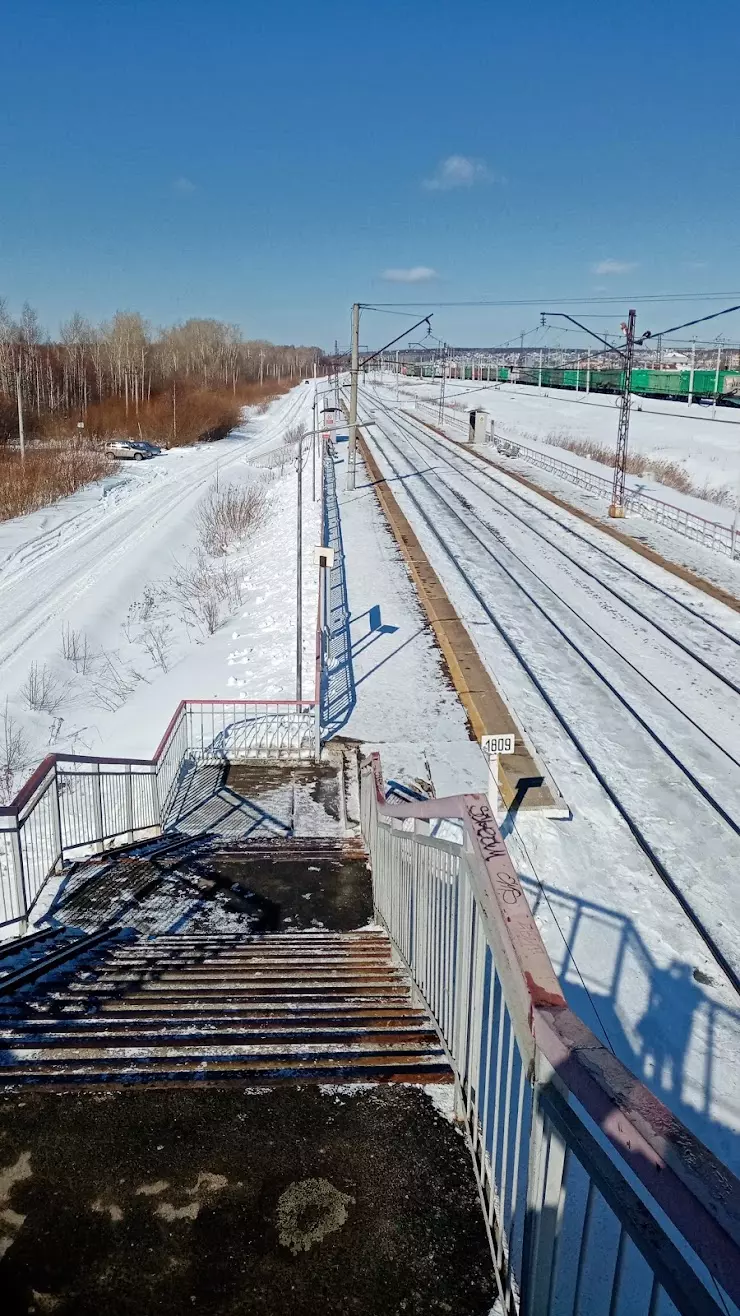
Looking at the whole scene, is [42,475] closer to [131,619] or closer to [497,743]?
[131,619]

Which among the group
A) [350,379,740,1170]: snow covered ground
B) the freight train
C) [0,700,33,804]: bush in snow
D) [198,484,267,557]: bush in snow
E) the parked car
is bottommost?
[0,700,33,804]: bush in snow

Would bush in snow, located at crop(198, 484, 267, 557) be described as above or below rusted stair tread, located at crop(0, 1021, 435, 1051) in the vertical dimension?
below

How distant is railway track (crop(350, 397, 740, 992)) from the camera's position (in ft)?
40.4

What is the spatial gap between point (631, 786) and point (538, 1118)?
12.4 m

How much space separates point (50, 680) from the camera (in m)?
22.7

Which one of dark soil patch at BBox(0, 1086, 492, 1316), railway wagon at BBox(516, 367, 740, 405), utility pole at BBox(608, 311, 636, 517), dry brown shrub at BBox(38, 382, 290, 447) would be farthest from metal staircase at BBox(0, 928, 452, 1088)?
dry brown shrub at BBox(38, 382, 290, 447)

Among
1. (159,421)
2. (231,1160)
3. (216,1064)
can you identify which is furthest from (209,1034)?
(159,421)

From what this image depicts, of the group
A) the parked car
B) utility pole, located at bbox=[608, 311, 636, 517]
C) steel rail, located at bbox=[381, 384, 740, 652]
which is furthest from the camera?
the parked car

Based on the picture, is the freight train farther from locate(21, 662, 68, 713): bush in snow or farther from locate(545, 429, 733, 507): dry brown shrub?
locate(21, 662, 68, 713): bush in snow

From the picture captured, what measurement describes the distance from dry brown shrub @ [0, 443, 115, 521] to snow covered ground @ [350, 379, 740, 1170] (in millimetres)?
23278

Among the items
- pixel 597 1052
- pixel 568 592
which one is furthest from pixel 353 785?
pixel 568 592

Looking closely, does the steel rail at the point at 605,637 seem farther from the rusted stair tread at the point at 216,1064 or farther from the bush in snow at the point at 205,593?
the rusted stair tread at the point at 216,1064

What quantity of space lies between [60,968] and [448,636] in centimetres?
1636

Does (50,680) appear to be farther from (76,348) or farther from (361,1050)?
(76,348)
